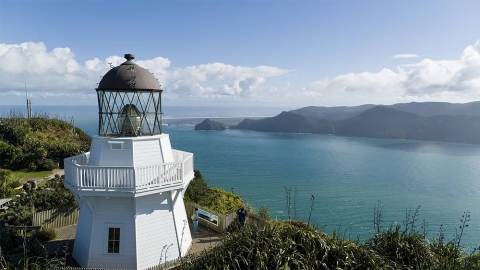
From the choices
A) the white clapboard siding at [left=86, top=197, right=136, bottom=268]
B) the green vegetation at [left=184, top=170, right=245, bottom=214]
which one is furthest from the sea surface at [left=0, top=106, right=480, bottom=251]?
the white clapboard siding at [left=86, top=197, right=136, bottom=268]

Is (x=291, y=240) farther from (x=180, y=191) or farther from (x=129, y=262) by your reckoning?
(x=129, y=262)

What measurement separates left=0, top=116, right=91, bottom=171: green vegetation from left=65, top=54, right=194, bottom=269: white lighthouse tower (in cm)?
1575

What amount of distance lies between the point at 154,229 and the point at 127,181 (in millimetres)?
1860

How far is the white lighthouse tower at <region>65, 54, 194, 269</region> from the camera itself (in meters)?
8.77

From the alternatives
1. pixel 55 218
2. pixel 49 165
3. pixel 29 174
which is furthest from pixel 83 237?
pixel 49 165

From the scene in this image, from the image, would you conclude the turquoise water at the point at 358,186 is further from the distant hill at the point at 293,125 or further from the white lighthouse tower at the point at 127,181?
the distant hill at the point at 293,125

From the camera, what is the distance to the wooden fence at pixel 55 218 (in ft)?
41.1

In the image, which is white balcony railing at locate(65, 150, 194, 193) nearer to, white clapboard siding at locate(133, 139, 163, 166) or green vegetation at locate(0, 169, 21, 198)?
white clapboard siding at locate(133, 139, 163, 166)

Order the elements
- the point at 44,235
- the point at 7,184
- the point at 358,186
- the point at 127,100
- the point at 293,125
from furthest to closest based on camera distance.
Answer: the point at 293,125
the point at 358,186
the point at 7,184
the point at 44,235
the point at 127,100

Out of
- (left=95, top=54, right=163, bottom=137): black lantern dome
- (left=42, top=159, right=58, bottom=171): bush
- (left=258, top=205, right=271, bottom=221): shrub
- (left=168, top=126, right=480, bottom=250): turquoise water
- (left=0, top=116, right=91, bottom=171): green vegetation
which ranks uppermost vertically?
(left=95, top=54, right=163, bottom=137): black lantern dome

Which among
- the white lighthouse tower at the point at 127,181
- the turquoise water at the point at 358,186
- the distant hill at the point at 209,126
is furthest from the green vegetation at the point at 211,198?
the distant hill at the point at 209,126

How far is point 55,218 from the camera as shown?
12781mm

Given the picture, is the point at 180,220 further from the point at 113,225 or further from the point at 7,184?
the point at 7,184

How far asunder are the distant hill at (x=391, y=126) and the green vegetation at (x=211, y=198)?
122 m
